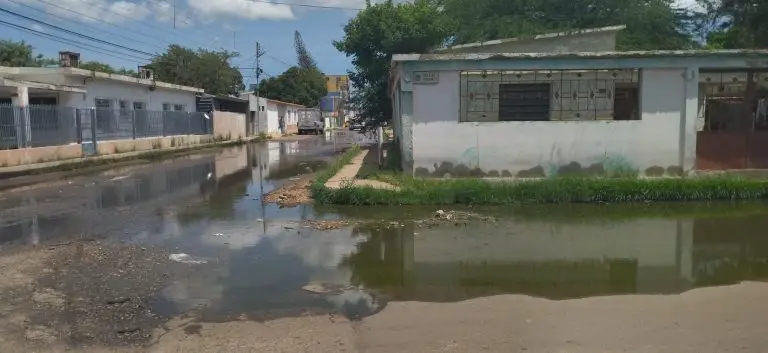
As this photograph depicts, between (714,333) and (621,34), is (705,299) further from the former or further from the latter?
(621,34)

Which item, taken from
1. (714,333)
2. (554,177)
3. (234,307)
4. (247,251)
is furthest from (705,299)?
(554,177)

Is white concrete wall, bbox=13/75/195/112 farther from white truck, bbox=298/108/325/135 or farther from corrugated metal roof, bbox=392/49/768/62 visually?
white truck, bbox=298/108/325/135

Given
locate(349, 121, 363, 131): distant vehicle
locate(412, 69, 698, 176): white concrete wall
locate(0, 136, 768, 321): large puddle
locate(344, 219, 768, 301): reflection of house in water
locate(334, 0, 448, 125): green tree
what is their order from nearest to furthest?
locate(0, 136, 768, 321): large puddle
locate(344, 219, 768, 301): reflection of house in water
locate(412, 69, 698, 176): white concrete wall
locate(334, 0, 448, 125): green tree
locate(349, 121, 363, 131): distant vehicle

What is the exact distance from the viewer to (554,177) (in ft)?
45.0

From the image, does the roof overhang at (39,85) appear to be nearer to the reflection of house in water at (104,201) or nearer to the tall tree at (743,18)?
the reflection of house in water at (104,201)

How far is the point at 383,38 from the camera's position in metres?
25.8

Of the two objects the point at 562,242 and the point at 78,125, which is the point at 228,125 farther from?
the point at 562,242

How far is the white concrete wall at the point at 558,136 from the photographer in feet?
45.7

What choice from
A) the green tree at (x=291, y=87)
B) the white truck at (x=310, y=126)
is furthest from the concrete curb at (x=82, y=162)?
the green tree at (x=291, y=87)

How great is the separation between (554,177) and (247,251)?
25.6 ft

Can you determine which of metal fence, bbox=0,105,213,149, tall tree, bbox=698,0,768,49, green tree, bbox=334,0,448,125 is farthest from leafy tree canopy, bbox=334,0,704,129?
metal fence, bbox=0,105,213,149

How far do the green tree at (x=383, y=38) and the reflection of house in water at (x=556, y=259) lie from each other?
53.9 feet

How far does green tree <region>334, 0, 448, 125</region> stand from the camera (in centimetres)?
2523

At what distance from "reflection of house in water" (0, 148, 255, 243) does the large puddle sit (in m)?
0.06
